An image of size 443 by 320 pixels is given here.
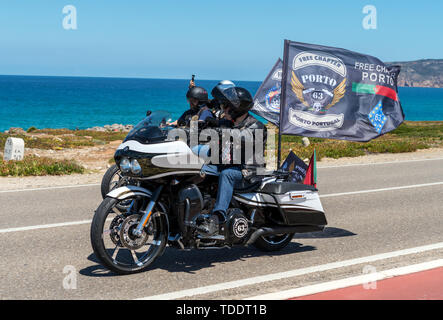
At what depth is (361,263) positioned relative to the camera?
240 inches

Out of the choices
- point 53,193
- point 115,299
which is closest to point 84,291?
point 115,299

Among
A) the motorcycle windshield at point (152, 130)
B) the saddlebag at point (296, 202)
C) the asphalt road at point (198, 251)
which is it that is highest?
the motorcycle windshield at point (152, 130)

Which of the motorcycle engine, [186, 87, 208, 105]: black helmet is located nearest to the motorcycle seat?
the motorcycle engine

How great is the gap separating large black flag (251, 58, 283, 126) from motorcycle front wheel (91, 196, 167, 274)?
633cm

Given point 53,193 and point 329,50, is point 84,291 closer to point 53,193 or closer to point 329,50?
point 329,50

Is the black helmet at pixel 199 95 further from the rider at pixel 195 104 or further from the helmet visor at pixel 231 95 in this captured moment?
the helmet visor at pixel 231 95

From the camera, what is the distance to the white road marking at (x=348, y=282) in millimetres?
5027

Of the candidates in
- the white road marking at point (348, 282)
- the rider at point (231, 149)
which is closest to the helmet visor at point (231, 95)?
the rider at point (231, 149)

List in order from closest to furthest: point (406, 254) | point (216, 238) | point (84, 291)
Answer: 1. point (84, 291)
2. point (216, 238)
3. point (406, 254)

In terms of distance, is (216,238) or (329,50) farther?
(329,50)

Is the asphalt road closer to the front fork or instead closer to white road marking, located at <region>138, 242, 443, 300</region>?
white road marking, located at <region>138, 242, 443, 300</region>

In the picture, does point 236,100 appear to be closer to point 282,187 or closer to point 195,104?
point 282,187

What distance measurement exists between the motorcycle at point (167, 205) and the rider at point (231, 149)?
3.6 inches
